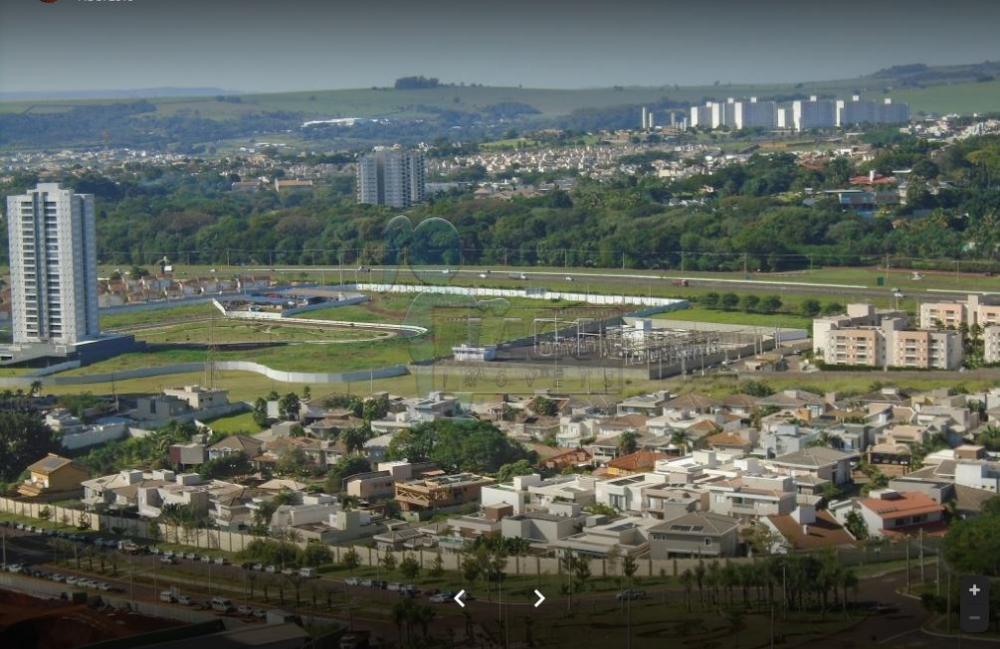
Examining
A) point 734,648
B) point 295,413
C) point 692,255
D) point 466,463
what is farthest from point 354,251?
point 734,648

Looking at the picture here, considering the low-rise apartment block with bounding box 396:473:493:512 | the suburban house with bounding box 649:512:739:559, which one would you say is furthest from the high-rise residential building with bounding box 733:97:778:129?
the suburban house with bounding box 649:512:739:559

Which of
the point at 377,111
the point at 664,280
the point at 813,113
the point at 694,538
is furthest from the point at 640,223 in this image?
the point at 377,111

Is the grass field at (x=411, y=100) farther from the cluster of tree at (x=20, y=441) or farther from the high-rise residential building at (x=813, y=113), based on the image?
the cluster of tree at (x=20, y=441)

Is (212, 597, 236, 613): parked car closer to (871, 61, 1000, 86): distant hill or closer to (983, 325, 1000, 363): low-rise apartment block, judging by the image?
(983, 325, 1000, 363): low-rise apartment block

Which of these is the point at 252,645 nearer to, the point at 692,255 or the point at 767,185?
the point at 692,255

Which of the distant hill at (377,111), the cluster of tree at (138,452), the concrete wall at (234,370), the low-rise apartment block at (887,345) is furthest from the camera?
the distant hill at (377,111)

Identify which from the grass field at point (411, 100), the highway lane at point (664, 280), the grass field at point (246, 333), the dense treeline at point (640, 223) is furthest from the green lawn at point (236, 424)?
the grass field at point (411, 100)

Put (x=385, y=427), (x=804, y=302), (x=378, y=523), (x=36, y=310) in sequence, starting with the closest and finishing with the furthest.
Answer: (x=378, y=523) → (x=385, y=427) → (x=36, y=310) → (x=804, y=302)

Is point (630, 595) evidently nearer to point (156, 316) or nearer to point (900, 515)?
point (900, 515)
